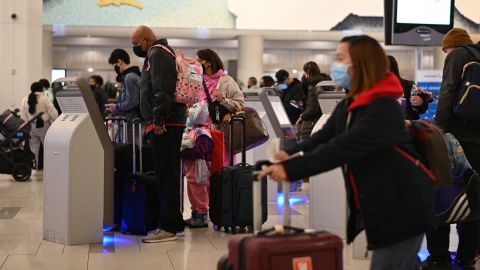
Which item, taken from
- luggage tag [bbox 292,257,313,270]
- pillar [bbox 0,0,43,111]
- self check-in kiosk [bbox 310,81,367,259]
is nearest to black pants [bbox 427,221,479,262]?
self check-in kiosk [bbox 310,81,367,259]

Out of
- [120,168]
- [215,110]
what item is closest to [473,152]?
[215,110]

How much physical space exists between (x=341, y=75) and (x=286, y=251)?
28.1 inches

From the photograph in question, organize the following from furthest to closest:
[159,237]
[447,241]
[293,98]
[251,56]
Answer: [251,56] → [293,98] → [159,237] → [447,241]

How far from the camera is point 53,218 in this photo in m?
6.30

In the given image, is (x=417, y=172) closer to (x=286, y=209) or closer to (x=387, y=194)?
(x=387, y=194)

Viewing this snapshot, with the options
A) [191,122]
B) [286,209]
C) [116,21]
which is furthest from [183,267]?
[116,21]

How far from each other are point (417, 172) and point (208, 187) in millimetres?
4367

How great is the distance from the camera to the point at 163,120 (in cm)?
602

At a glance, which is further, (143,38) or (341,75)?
(143,38)

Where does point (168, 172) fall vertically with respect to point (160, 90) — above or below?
below

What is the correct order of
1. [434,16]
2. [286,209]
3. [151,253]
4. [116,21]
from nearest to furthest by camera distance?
[286,209], [151,253], [434,16], [116,21]

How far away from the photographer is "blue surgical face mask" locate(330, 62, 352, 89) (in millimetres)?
3107

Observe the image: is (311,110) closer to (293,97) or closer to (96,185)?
(293,97)

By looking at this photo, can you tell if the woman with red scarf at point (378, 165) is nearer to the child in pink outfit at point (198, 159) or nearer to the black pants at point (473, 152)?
the black pants at point (473, 152)
